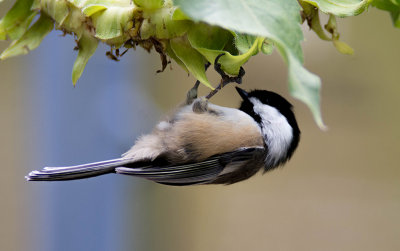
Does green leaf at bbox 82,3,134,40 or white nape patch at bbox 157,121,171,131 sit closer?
green leaf at bbox 82,3,134,40

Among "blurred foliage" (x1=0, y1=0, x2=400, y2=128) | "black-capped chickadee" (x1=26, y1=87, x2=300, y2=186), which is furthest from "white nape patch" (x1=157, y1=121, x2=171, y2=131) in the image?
"blurred foliage" (x1=0, y1=0, x2=400, y2=128)

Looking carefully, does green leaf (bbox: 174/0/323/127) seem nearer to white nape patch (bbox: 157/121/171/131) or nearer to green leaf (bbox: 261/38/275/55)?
green leaf (bbox: 261/38/275/55)

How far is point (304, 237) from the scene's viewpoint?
3.53 m

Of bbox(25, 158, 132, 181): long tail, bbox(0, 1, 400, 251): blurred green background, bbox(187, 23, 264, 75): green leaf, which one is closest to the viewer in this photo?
bbox(187, 23, 264, 75): green leaf

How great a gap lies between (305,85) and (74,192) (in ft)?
7.44

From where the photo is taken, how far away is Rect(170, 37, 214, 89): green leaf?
0.77 meters

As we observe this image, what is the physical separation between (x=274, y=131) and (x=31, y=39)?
908 millimetres

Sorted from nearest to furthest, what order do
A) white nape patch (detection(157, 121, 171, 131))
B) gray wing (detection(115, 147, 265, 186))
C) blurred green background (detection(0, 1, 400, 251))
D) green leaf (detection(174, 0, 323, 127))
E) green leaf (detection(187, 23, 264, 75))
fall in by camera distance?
green leaf (detection(174, 0, 323, 127)), green leaf (detection(187, 23, 264, 75)), gray wing (detection(115, 147, 265, 186)), white nape patch (detection(157, 121, 171, 131)), blurred green background (detection(0, 1, 400, 251))

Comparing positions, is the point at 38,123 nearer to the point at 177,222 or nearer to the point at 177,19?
the point at 177,222

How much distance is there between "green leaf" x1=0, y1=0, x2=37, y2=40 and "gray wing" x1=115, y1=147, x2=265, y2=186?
1.72 feet

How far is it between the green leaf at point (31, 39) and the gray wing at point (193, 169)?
51 centimetres

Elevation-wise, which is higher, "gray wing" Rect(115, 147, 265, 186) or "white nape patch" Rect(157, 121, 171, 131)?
"white nape patch" Rect(157, 121, 171, 131)

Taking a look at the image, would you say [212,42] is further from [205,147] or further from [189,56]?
[205,147]

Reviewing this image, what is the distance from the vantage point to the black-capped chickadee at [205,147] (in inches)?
55.0
